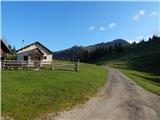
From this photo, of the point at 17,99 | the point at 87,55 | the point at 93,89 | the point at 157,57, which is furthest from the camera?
the point at 87,55

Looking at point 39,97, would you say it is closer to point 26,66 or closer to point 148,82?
point 26,66

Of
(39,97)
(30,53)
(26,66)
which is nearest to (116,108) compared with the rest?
(39,97)

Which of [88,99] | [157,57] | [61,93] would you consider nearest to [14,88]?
[61,93]

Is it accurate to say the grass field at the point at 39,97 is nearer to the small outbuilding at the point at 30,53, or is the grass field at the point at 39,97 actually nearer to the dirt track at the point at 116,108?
Result: the dirt track at the point at 116,108

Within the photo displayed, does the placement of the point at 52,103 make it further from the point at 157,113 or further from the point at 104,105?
the point at 157,113

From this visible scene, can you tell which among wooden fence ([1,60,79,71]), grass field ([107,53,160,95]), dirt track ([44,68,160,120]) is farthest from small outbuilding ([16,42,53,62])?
dirt track ([44,68,160,120])

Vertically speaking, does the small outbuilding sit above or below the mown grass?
above

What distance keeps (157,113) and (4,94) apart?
11240 mm

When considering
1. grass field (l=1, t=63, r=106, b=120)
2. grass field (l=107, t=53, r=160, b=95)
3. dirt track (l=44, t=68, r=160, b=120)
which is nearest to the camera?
grass field (l=1, t=63, r=106, b=120)

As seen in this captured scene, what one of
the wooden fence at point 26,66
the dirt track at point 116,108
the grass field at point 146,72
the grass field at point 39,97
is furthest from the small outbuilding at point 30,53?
the dirt track at point 116,108

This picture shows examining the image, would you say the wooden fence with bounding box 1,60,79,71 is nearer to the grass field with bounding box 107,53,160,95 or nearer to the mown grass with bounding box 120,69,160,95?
the mown grass with bounding box 120,69,160,95

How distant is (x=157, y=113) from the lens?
23297 millimetres

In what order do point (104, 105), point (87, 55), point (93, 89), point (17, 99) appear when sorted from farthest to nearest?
1. point (87, 55)
2. point (93, 89)
3. point (104, 105)
4. point (17, 99)

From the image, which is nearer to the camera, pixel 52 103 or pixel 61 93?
pixel 52 103
